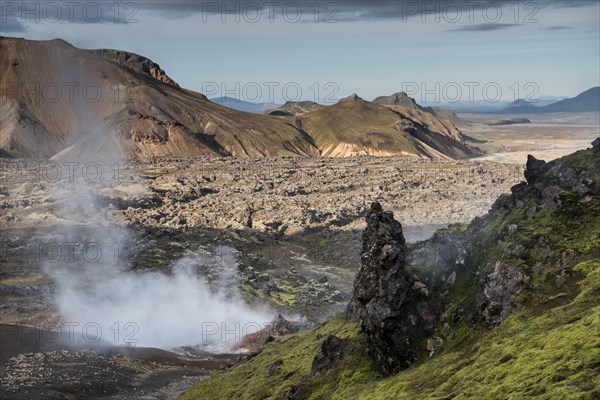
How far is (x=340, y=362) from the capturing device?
6838 cm

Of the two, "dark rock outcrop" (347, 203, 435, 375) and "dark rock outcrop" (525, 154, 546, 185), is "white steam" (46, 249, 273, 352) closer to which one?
"dark rock outcrop" (347, 203, 435, 375)

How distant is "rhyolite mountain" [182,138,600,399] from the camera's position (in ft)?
143

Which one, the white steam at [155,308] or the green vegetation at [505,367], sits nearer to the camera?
the green vegetation at [505,367]

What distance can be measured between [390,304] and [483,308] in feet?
29.5

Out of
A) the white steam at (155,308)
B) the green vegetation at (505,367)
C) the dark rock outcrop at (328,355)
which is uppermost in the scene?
the green vegetation at (505,367)

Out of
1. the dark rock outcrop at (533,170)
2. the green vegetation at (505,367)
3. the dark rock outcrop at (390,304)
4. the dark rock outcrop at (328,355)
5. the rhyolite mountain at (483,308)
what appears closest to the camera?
the green vegetation at (505,367)

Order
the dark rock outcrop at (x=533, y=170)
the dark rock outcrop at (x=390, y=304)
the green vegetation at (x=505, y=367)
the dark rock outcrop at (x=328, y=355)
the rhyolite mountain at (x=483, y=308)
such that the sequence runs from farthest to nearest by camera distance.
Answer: the dark rock outcrop at (x=533, y=170) → the dark rock outcrop at (x=328, y=355) → the dark rock outcrop at (x=390, y=304) → the rhyolite mountain at (x=483, y=308) → the green vegetation at (x=505, y=367)

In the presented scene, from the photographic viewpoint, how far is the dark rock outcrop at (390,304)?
6150 centimetres

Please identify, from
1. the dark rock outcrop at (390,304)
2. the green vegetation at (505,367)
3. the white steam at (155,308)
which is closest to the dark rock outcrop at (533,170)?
the dark rock outcrop at (390,304)

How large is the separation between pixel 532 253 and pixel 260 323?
8274cm

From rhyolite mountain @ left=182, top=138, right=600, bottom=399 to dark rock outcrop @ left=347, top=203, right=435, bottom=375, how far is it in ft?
0.33

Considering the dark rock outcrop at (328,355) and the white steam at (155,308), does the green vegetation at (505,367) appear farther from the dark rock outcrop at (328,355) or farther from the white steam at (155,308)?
the white steam at (155,308)

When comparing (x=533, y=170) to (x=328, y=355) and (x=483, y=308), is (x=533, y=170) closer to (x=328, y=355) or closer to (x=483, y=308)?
(x=483, y=308)

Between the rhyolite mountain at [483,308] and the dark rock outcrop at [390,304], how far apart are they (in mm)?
102
